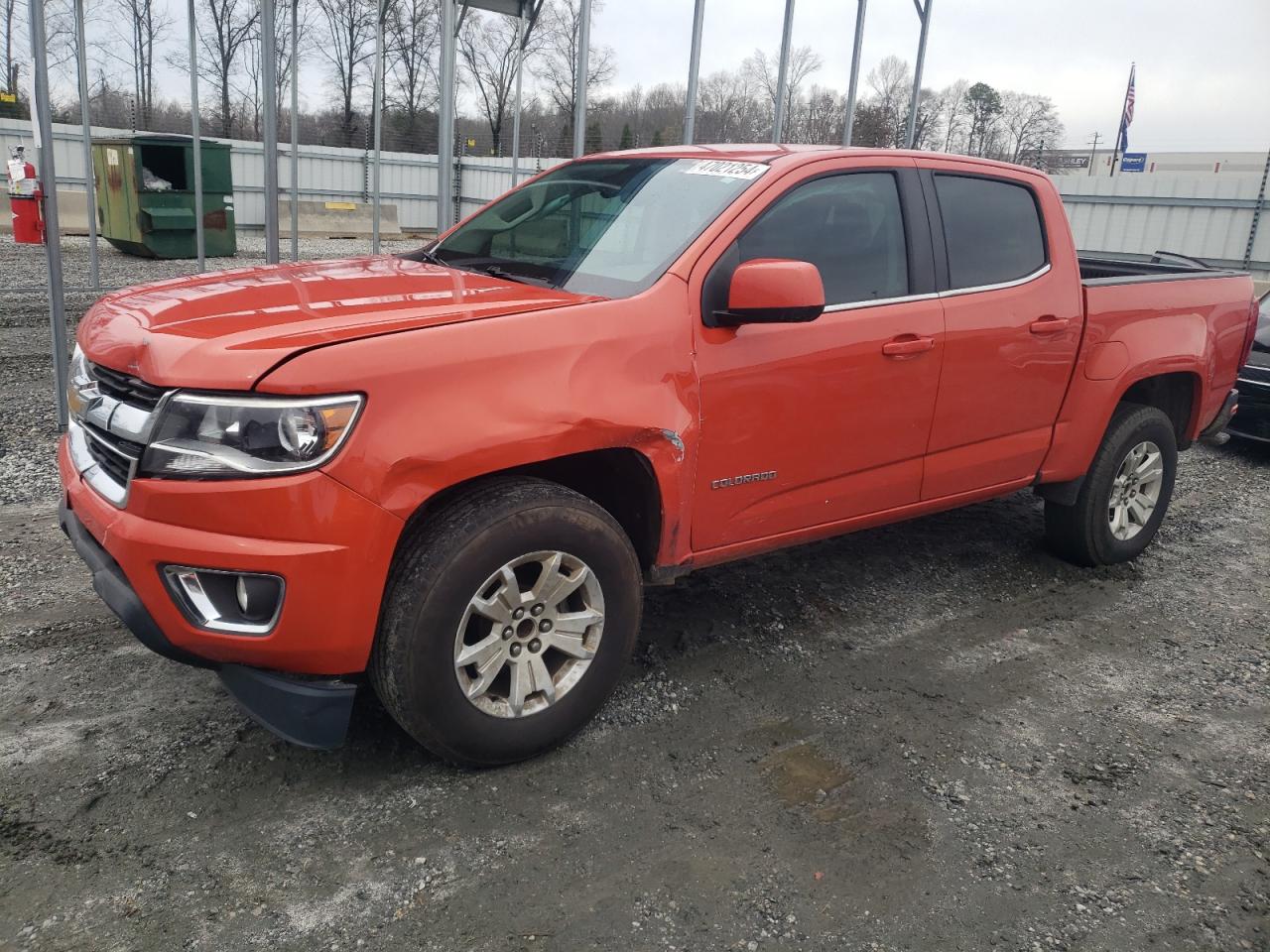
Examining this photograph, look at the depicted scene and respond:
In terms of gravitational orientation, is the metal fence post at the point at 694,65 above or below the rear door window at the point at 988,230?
above

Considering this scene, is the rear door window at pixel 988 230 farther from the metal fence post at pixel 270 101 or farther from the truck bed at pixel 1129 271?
the metal fence post at pixel 270 101

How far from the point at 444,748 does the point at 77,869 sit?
0.95 meters

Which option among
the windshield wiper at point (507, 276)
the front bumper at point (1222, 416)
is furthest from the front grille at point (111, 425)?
the front bumper at point (1222, 416)

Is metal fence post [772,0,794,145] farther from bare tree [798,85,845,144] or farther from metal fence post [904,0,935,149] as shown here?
bare tree [798,85,845,144]

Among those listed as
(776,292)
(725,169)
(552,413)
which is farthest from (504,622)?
(725,169)

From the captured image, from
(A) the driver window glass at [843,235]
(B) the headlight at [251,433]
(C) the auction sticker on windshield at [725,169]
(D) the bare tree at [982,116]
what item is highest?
(D) the bare tree at [982,116]

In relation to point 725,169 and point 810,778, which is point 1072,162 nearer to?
point 725,169

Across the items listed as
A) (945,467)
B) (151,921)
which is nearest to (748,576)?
(945,467)

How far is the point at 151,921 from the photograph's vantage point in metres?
2.35

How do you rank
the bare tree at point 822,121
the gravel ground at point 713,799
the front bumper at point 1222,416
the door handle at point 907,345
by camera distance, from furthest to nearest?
1. the bare tree at point 822,121
2. the front bumper at point 1222,416
3. the door handle at point 907,345
4. the gravel ground at point 713,799

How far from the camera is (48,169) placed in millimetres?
5641

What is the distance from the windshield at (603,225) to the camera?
132 inches

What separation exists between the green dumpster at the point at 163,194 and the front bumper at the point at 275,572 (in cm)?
1490

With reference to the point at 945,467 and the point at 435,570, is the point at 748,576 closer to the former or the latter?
the point at 945,467
